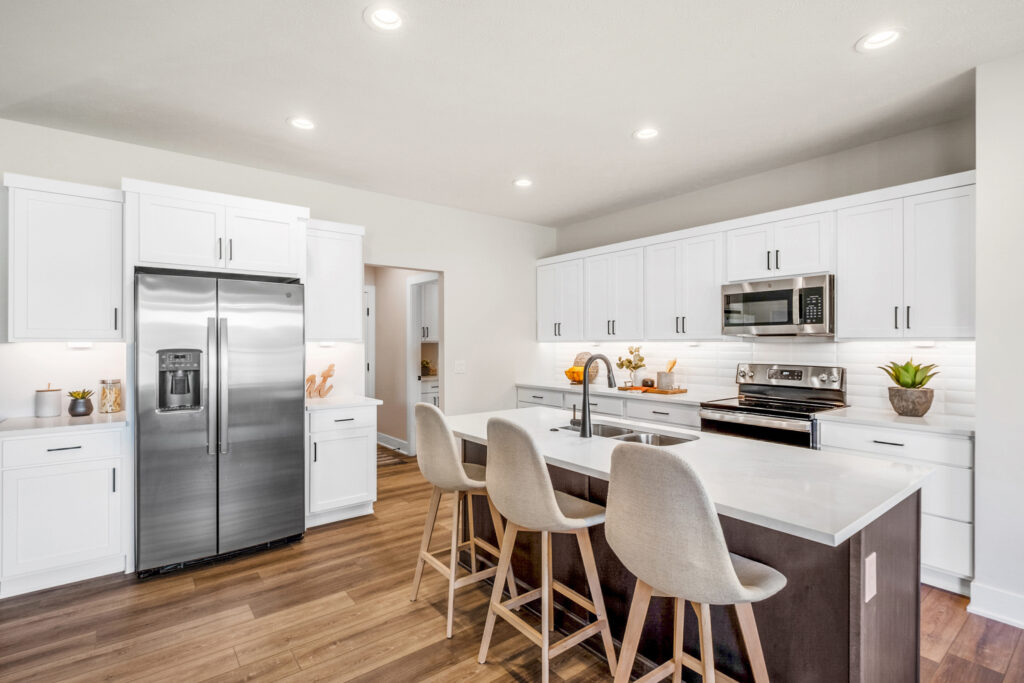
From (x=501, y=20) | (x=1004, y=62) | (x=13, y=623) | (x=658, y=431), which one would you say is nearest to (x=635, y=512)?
(x=658, y=431)

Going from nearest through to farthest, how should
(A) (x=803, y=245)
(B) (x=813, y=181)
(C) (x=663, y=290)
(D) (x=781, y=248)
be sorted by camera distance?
(A) (x=803, y=245) < (D) (x=781, y=248) < (B) (x=813, y=181) < (C) (x=663, y=290)

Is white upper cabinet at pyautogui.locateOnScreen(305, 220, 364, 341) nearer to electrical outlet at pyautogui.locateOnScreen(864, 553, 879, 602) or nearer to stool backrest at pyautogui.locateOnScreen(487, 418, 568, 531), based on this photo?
stool backrest at pyautogui.locateOnScreen(487, 418, 568, 531)

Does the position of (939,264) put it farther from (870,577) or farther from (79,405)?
(79,405)

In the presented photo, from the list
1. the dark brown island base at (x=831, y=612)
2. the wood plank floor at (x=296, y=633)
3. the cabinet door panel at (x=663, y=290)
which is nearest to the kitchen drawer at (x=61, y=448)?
the wood plank floor at (x=296, y=633)

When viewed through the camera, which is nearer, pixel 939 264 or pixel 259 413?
pixel 939 264

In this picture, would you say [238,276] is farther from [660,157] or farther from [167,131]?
[660,157]

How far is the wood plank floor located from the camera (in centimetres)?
207

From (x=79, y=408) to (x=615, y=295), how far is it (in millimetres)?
4180

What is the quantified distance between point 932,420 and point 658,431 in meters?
1.70

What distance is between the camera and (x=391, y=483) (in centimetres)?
484

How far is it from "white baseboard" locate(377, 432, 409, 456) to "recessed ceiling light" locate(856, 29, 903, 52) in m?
5.29

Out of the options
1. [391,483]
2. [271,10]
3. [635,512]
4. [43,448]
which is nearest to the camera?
[635,512]

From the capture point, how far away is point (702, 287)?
4.18 meters

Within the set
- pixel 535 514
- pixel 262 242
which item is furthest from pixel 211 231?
pixel 535 514
